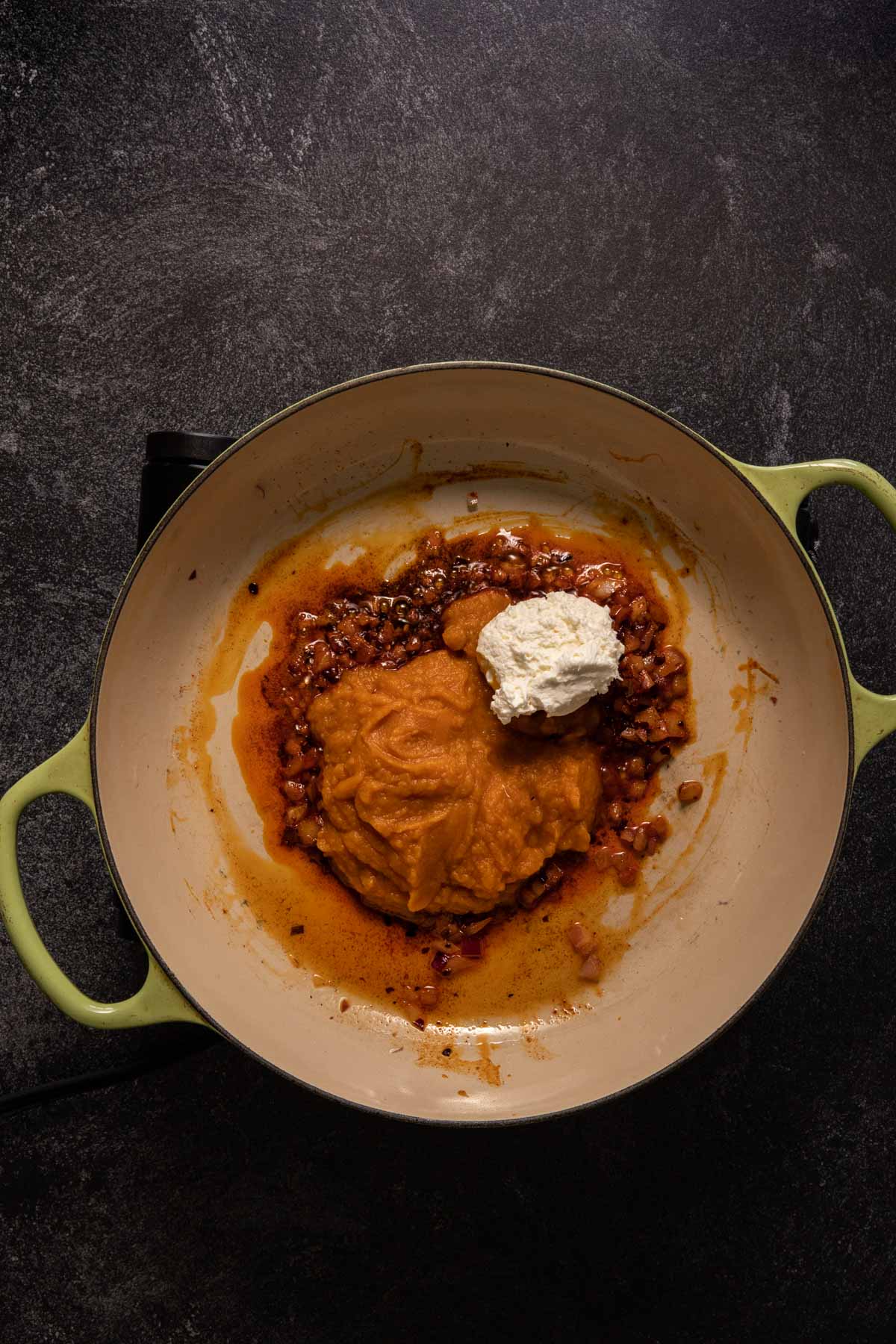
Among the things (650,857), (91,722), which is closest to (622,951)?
(650,857)

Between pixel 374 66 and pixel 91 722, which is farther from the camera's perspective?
pixel 374 66

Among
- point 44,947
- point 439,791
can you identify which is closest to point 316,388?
point 439,791

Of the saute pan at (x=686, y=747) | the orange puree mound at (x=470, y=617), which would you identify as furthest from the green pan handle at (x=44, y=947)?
the orange puree mound at (x=470, y=617)

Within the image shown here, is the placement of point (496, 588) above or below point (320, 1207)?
above

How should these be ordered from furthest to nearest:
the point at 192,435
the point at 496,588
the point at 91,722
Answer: the point at 496,588 < the point at 192,435 < the point at 91,722

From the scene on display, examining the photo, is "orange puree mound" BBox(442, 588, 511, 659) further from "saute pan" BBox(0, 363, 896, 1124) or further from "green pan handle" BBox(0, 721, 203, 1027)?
"green pan handle" BBox(0, 721, 203, 1027)

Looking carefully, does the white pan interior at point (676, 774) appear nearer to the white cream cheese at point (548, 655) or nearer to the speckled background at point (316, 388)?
the speckled background at point (316, 388)

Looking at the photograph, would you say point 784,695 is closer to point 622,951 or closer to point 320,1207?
point 622,951
